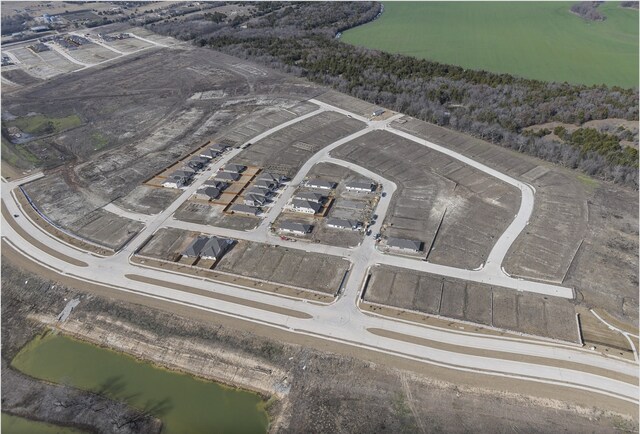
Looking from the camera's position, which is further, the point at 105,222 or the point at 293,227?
the point at 105,222

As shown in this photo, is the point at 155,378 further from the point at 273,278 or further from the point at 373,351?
the point at 373,351

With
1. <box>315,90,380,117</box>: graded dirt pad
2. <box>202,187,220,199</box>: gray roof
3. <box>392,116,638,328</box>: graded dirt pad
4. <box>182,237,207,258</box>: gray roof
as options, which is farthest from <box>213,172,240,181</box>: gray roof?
<box>392,116,638,328</box>: graded dirt pad

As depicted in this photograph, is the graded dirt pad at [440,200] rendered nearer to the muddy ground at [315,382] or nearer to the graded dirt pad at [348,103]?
the graded dirt pad at [348,103]

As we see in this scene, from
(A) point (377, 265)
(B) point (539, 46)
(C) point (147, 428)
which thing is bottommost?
(C) point (147, 428)

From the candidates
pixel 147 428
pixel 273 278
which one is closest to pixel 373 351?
pixel 273 278

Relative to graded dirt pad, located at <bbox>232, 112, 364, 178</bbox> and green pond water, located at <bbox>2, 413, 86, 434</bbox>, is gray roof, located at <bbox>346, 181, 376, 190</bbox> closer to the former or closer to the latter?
graded dirt pad, located at <bbox>232, 112, 364, 178</bbox>
